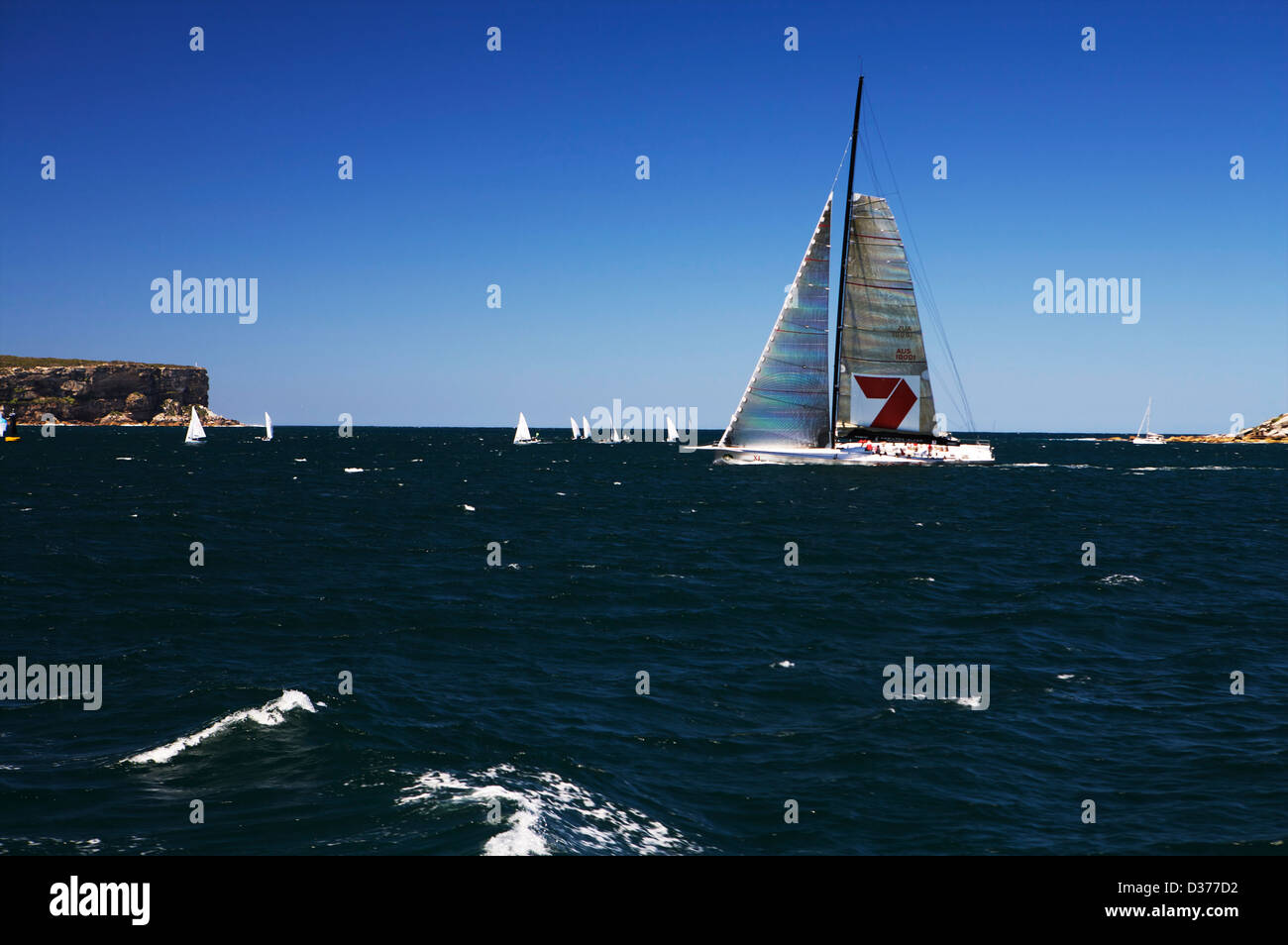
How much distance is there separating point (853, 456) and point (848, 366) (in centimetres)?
752

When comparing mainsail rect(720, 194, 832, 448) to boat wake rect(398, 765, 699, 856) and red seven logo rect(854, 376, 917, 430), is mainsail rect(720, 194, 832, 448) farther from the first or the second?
boat wake rect(398, 765, 699, 856)

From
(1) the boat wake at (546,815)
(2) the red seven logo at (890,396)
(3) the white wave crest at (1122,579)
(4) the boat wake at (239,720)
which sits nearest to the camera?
(1) the boat wake at (546,815)

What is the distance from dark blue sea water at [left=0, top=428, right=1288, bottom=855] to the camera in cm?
1115

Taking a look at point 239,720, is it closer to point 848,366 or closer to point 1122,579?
point 1122,579

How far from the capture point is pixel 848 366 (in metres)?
67.8

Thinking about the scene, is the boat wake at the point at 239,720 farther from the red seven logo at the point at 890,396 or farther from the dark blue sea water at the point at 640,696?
the red seven logo at the point at 890,396

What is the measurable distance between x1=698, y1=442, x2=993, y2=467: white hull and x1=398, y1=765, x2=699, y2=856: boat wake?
5570cm

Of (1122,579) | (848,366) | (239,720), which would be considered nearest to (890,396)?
(848,366)

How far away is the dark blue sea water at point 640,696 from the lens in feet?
36.6

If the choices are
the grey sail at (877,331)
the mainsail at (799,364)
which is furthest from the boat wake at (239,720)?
the grey sail at (877,331)

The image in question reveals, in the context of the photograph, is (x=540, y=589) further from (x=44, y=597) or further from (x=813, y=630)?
(x=44, y=597)

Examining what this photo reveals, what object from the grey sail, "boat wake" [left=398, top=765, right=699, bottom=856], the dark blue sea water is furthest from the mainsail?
"boat wake" [left=398, top=765, right=699, bottom=856]

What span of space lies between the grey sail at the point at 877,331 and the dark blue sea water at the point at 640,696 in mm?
29728

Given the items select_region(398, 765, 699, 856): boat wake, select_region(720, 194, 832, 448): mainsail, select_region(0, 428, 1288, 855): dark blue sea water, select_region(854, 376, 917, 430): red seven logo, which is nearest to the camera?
select_region(398, 765, 699, 856): boat wake
